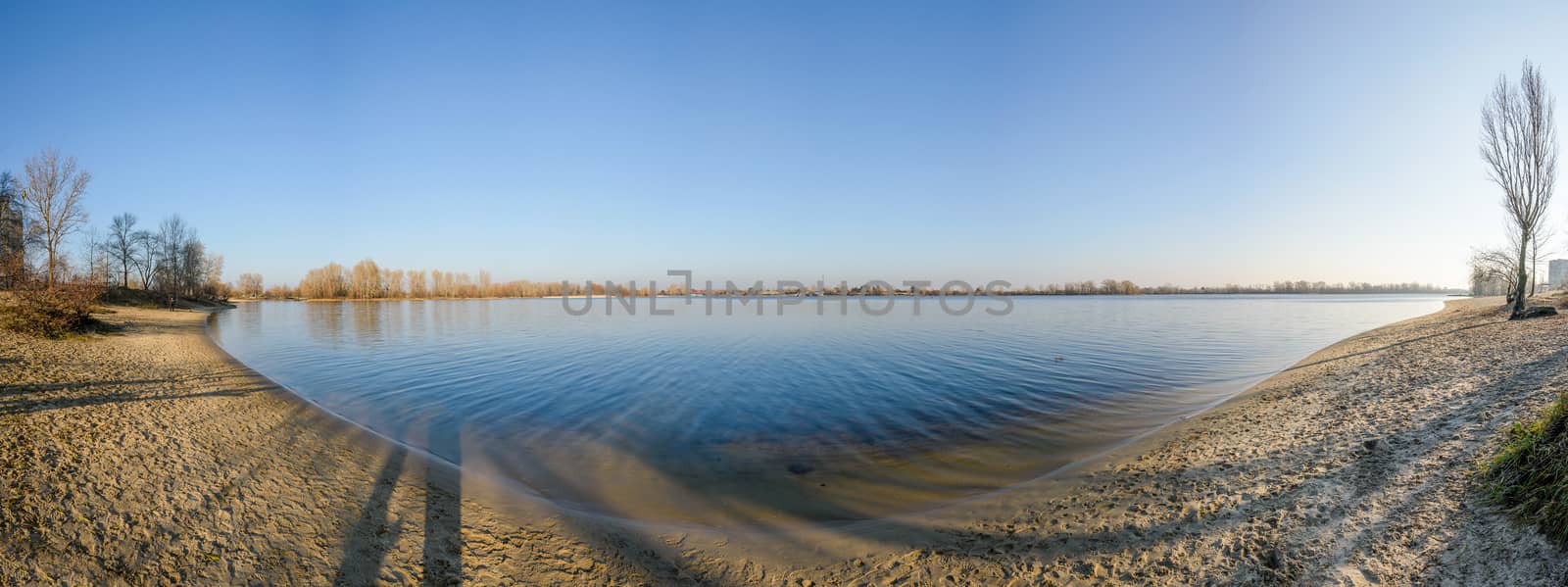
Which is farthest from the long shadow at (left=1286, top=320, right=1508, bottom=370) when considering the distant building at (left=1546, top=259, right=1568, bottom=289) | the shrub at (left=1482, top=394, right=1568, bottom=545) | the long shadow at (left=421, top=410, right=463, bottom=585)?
the distant building at (left=1546, top=259, right=1568, bottom=289)

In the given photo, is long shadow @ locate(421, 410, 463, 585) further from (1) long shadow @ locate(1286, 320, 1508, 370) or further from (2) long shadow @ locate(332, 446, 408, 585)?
(1) long shadow @ locate(1286, 320, 1508, 370)

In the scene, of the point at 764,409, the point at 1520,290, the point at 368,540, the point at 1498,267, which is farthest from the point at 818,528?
the point at 1498,267

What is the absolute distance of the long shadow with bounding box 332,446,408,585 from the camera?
427 cm

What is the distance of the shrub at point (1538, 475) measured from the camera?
346 cm

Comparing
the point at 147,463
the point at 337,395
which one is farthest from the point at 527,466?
the point at 337,395

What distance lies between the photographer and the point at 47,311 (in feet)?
47.6

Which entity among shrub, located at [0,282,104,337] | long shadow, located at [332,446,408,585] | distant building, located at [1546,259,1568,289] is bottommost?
long shadow, located at [332,446,408,585]

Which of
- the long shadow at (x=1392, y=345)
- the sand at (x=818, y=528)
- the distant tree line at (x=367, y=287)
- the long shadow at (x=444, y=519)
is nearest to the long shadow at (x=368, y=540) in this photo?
the sand at (x=818, y=528)

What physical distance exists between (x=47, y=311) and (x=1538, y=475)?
28.7m

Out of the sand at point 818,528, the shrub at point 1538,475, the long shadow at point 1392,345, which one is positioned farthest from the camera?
the long shadow at point 1392,345

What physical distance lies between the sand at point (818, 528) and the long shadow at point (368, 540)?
0.8 inches

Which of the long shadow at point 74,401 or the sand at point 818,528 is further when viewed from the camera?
the long shadow at point 74,401

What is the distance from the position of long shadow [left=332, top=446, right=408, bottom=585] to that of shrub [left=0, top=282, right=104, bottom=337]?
56.7 feet

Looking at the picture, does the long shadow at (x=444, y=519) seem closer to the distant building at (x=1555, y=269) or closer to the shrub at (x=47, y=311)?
the shrub at (x=47, y=311)
